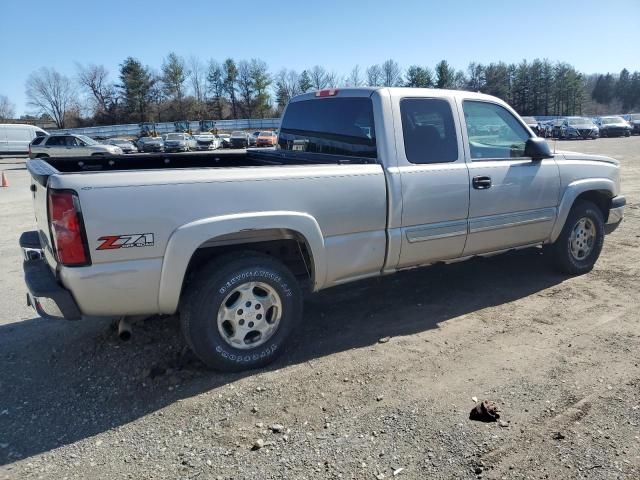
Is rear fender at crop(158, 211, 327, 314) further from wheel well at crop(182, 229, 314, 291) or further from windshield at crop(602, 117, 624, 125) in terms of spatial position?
windshield at crop(602, 117, 624, 125)

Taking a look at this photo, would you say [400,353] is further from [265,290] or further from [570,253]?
[570,253]

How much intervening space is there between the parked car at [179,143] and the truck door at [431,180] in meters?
35.7

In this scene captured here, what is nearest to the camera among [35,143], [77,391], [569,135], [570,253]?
[77,391]

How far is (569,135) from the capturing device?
A: 41125 millimetres

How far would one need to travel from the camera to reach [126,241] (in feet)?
9.83

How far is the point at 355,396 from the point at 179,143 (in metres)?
Result: 39.1

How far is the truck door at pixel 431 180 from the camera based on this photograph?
13.5ft

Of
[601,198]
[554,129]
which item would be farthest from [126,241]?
[554,129]

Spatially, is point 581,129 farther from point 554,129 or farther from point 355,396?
point 355,396

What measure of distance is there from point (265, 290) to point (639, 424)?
246 cm

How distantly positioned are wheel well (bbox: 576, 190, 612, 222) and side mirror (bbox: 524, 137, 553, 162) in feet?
3.41

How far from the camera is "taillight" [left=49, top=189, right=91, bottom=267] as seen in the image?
9.42 feet

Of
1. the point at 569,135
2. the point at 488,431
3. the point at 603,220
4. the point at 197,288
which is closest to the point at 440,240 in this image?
the point at 488,431

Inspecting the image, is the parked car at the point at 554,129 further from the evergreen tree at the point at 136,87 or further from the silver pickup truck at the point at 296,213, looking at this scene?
the evergreen tree at the point at 136,87
